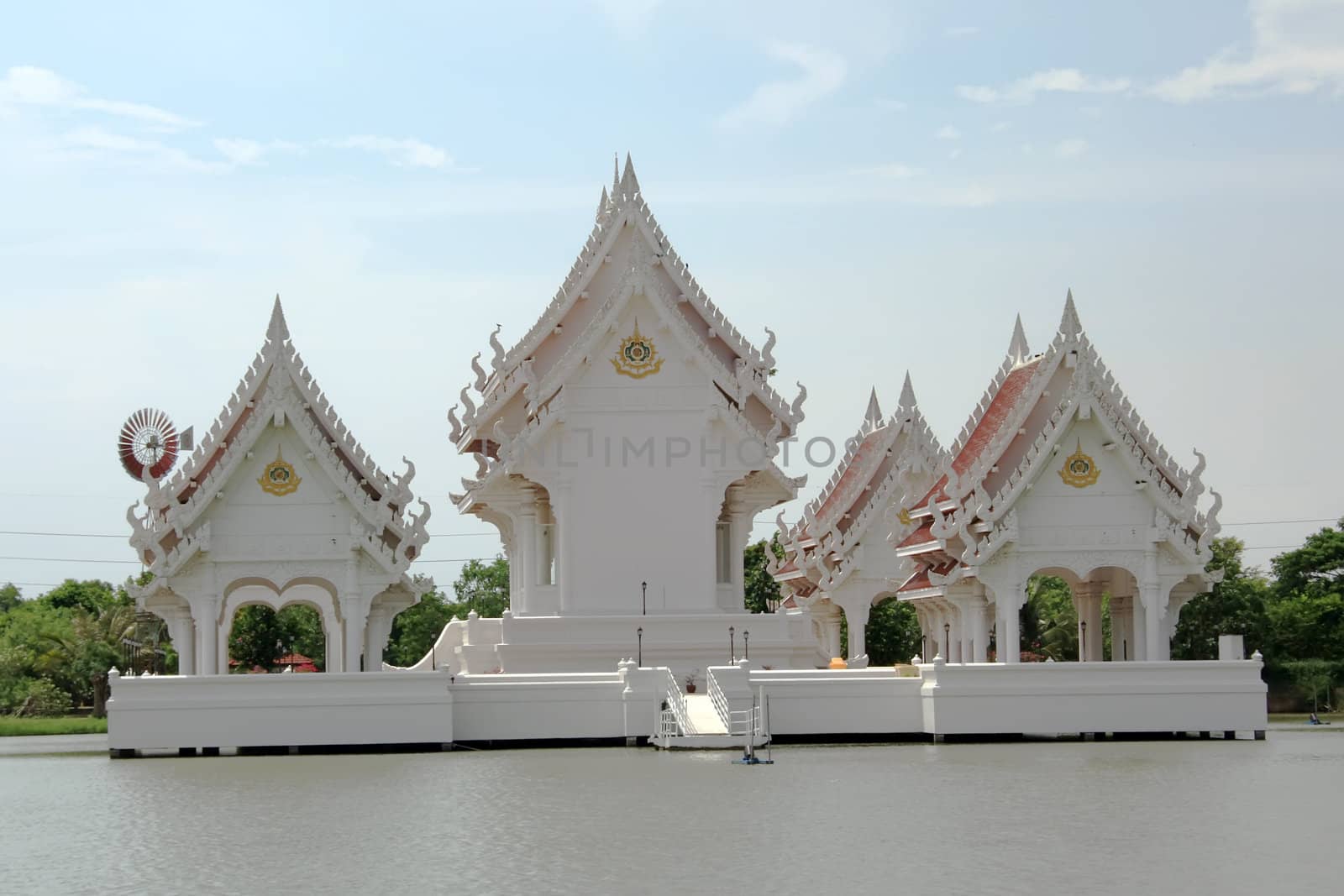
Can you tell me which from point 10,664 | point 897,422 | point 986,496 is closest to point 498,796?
point 986,496

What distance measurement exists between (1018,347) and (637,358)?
7.44m

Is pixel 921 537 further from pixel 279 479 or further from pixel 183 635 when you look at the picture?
pixel 183 635

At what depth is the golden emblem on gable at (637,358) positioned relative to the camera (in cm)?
3912

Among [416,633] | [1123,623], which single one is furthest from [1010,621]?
[416,633]

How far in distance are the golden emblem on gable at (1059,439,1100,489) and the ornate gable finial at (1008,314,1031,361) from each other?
205 inches

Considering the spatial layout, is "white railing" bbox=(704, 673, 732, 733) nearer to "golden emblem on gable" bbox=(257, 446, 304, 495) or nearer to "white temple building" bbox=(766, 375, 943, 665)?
"golden emblem on gable" bbox=(257, 446, 304, 495)

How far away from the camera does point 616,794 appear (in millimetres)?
26125

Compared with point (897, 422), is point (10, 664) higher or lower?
lower

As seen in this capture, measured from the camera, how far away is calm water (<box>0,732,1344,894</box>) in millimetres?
19266

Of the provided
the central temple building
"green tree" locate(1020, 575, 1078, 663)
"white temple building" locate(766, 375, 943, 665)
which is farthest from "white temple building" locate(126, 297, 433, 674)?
"green tree" locate(1020, 575, 1078, 663)

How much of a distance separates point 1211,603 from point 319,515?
105ft

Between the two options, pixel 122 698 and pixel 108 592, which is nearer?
pixel 122 698

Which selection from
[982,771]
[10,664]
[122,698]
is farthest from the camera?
[10,664]

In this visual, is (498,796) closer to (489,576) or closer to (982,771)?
(982,771)
